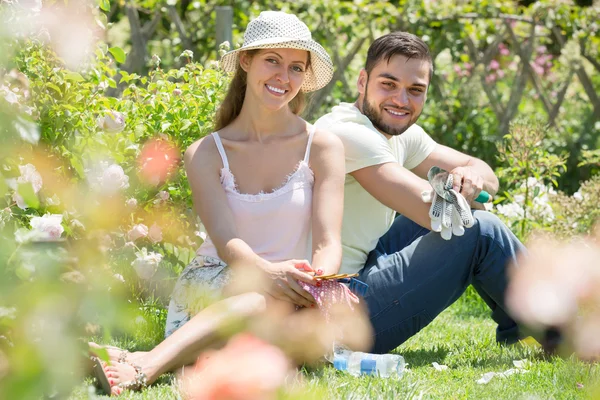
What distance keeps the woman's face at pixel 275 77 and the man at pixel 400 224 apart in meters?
0.23

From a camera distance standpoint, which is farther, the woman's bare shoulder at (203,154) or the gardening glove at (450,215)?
the woman's bare shoulder at (203,154)

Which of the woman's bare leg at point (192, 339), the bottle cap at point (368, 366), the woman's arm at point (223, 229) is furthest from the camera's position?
the bottle cap at point (368, 366)

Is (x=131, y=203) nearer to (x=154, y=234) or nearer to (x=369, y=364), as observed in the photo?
(x=154, y=234)

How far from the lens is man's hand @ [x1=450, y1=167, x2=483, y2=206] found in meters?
2.71

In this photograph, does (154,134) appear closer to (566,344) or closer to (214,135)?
(214,135)

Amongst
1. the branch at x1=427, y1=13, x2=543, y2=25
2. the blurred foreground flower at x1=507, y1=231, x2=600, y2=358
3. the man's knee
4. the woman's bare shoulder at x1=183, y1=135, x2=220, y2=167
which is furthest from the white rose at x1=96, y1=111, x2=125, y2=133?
the branch at x1=427, y1=13, x2=543, y2=25

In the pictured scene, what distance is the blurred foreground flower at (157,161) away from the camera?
3.18 m

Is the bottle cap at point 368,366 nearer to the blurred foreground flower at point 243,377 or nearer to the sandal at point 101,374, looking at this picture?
the sandal at point 101,374

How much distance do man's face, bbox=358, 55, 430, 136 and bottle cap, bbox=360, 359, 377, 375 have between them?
0.85 metres

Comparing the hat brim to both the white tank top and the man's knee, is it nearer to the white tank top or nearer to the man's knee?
the white tank top

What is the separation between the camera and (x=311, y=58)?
2.96 m

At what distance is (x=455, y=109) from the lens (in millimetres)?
6426

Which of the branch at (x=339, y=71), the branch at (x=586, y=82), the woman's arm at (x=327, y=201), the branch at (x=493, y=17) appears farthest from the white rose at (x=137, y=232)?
the branch at (x=586, y=82)

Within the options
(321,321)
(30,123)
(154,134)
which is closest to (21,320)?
(30,123)
